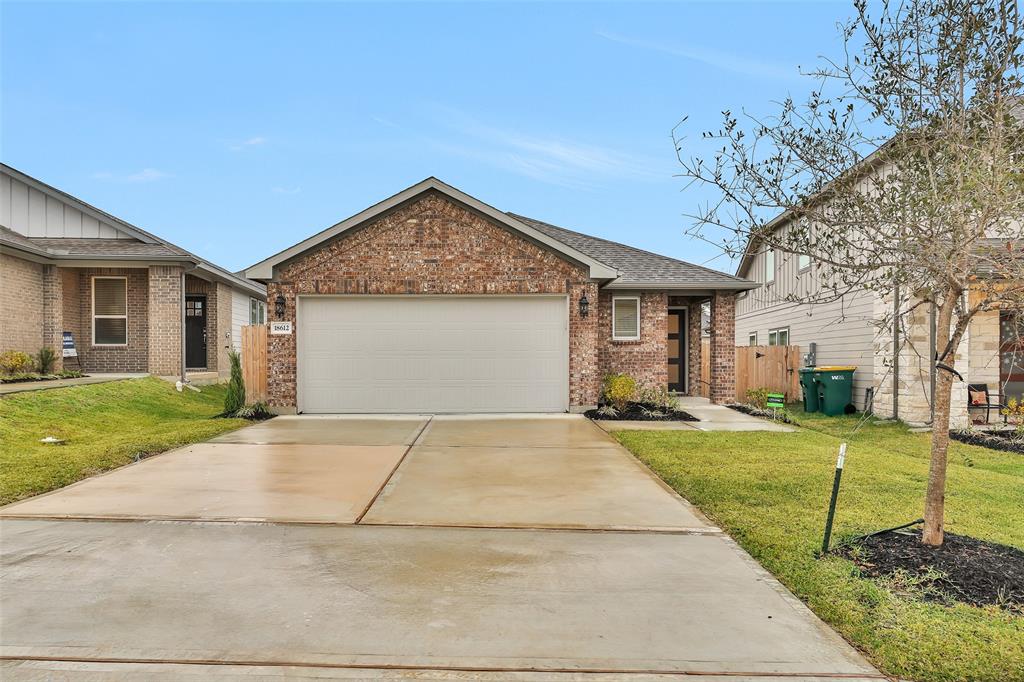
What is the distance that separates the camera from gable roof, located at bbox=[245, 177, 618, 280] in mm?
13172

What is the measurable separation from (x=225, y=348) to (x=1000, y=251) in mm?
20532

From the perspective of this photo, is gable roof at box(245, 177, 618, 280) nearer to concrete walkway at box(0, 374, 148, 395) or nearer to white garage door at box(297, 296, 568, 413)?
white garage door at box(297, 296, 568, 413)

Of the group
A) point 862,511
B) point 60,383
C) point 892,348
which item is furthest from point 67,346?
point 892,348

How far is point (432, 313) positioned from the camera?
1377 centimetres

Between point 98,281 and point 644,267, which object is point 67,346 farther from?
point 644,267

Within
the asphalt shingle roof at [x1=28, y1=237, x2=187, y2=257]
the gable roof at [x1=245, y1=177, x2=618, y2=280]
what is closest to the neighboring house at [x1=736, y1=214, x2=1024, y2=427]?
the gable roof at [x1=245, y1=177, x2=618, y2=280]

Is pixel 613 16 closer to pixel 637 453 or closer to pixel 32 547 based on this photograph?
pixel 637 453

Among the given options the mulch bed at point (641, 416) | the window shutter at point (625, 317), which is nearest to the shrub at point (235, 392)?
the mulch bed at point (641, 416)

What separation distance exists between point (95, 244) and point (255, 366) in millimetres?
7507

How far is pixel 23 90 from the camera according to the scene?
1419 centimetres

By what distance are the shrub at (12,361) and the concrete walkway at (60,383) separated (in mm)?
577

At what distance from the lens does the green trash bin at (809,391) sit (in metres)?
15.9

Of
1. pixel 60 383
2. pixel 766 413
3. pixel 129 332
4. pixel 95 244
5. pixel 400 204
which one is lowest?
pixel 766 413

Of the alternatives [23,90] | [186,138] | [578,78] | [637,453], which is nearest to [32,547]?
[637,453]
